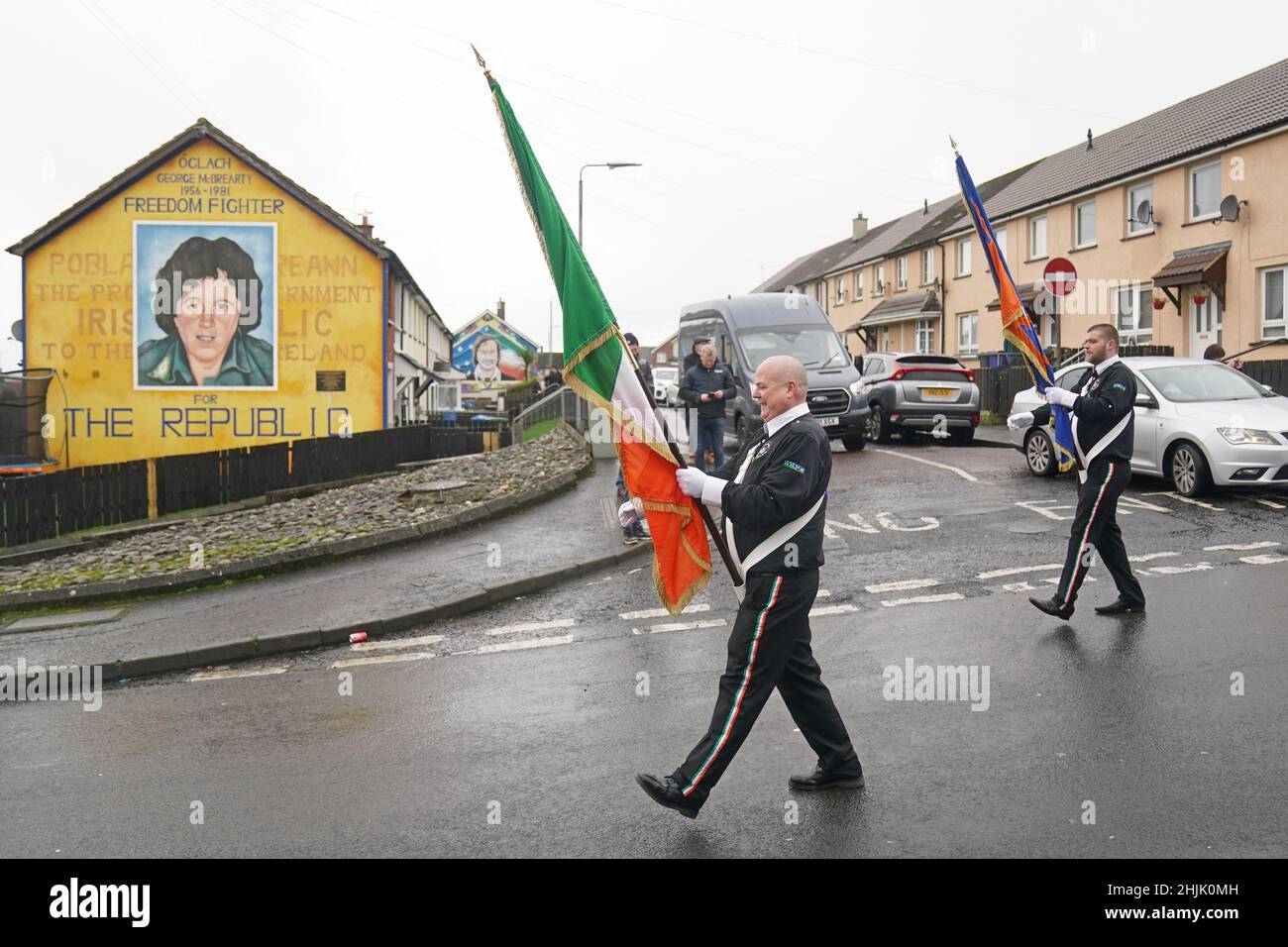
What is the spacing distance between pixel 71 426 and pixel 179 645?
2186cm

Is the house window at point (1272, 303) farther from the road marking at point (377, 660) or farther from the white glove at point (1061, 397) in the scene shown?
the road marking at point (377, 660)

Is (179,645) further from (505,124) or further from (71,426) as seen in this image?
(71,426)

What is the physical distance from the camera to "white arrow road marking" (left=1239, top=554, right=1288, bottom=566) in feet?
30.8

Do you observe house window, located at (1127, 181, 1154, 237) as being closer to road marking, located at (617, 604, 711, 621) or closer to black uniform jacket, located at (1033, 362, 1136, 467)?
black uniform jacket, located at (1033, 362, 1136, 467)

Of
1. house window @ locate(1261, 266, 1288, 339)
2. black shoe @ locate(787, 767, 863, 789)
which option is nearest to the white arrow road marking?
black shoe @ locate(787, 767, 863, 789)

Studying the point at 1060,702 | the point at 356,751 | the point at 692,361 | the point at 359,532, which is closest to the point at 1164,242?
the point at 692,361

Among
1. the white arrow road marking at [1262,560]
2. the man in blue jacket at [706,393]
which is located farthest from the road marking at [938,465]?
the white arrow road marking at [1262,560]

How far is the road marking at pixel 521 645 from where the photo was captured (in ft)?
26.7

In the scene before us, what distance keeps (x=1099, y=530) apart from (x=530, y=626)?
13.9 ft

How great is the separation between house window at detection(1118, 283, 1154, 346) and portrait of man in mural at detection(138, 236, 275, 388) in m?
21.8

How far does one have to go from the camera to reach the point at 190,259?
2816 centimetres

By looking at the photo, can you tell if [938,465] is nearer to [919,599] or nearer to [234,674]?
[919,599]

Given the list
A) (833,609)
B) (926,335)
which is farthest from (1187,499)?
(926,335)

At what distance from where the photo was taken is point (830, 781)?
4906 mm
